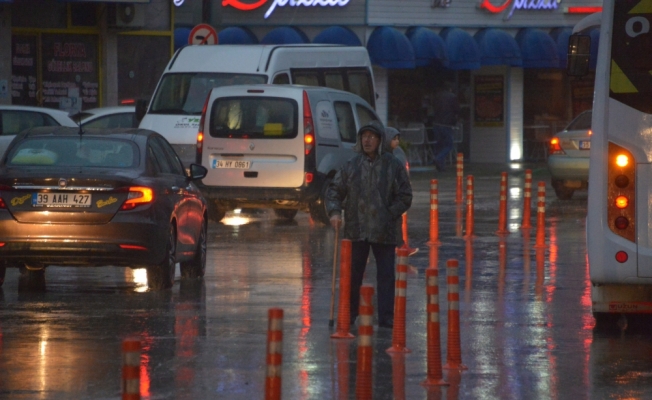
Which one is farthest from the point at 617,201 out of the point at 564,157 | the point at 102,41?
the point at 102,41

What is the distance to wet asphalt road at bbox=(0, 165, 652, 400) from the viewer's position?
8453 mm

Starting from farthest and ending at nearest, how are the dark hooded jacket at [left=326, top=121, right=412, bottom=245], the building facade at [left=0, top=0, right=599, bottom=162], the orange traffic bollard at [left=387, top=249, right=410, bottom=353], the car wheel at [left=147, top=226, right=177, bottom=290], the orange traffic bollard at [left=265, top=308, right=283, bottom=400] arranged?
the building facade at [left=0, top=0, right=599, bottom=162] < the car wheel at [left=147, top=226, right=177, bottom=290] < the dark hooded jacket at [left=326, top=121, right=412, bottom=245] < the orange traffic bollard at [left=387, top=249, right=410, bottom=353] < the orange traffic bollard at [left=265, top=308, right=283, bottom=400]

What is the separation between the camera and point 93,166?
496 inches

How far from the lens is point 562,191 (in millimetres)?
25312

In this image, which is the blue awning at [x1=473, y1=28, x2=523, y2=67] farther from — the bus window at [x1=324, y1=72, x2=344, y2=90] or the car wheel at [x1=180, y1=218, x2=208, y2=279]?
the car wheel at [x1=180, y1=218, x2=208, y2=279]

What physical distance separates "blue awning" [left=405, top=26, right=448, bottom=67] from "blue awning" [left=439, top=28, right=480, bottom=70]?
1.19 ft

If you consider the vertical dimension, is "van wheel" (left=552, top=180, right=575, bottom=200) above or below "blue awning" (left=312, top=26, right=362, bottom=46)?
below

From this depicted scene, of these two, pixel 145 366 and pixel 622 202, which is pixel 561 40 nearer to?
pixel 622 202

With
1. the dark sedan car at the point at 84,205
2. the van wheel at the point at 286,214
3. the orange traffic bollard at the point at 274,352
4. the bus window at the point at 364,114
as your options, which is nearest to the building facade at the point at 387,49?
the van wheel at the point at 286,214

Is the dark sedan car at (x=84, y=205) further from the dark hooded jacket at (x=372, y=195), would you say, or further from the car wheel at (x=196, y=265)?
the dark hooded jacket at (x=372, y=195)

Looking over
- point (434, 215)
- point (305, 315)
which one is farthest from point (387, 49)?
point (305, 315)

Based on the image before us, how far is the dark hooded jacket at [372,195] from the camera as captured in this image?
35.1 ft

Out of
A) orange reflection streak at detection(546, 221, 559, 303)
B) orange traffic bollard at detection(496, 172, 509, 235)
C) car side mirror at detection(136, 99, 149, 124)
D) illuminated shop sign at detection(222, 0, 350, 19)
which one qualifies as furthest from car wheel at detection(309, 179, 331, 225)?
illuminated shop sign at detection(222, 0, 350, 19)

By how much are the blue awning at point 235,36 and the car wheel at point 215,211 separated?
14096mm
